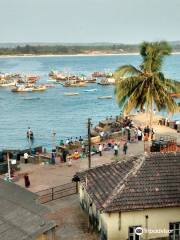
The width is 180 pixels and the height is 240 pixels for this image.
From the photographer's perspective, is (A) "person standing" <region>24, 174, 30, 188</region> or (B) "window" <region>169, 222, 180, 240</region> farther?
(A) "person standing" <region>24, 174, 30, 188</region>

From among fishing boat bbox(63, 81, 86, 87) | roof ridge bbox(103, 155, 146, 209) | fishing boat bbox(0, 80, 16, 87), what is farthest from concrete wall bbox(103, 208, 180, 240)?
fishing boat bbox(0, 80, 16, 87)

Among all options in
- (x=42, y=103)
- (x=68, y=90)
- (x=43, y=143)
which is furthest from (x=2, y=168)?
(x=68, y=90)

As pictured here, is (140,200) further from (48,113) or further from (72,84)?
(72,84)

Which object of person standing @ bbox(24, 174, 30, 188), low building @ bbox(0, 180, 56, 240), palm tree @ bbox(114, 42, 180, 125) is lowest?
person standing @ bbox(24, 174, 30, 188)

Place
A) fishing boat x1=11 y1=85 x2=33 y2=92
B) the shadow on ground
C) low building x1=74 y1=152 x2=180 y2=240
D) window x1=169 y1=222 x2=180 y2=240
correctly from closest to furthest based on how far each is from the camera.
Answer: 1. low building x1=74 y1=152 x2=180 y2=240
2. window x1=169 y1=222 x2=180 y2=240
3. the shadow on ground
4. fishing boat x1=11 y1=85 x2=33 y2=92

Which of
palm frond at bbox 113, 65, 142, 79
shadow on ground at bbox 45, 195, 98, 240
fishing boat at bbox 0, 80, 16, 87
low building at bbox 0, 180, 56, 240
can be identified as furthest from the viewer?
fishing boat at bbox 0, 80, 16, 87

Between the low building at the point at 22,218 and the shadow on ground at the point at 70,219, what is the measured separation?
338cm

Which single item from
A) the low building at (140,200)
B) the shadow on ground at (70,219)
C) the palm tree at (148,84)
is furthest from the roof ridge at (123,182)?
the palm tree at (148,84)

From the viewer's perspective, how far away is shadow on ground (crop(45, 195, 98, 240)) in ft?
90.3

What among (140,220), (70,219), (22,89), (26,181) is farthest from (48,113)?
(140,220)

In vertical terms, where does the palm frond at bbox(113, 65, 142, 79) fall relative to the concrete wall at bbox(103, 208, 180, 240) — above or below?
above

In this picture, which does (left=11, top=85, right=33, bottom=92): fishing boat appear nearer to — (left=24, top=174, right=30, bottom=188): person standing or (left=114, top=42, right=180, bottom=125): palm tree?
(left=114, top=42, right=180, bottom=125): palm tree

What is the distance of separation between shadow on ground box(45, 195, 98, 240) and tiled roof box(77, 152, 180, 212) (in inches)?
82.8

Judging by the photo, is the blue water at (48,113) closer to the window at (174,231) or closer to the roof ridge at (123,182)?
the roof ridge at (123,182)
